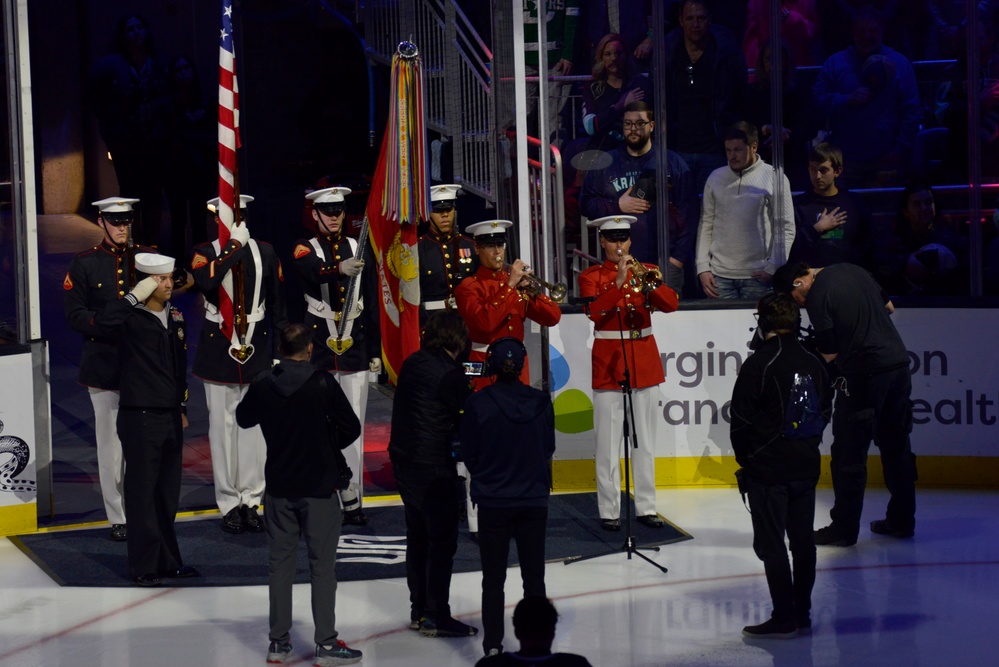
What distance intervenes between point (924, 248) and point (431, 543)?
555 cm

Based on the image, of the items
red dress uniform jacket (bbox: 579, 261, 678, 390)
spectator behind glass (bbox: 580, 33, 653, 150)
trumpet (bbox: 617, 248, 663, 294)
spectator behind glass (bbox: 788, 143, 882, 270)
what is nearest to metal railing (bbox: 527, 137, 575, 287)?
spectator behind glass (bbox: 580, 33, 653, 150)

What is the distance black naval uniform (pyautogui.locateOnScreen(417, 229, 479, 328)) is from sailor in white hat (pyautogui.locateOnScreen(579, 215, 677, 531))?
789mm

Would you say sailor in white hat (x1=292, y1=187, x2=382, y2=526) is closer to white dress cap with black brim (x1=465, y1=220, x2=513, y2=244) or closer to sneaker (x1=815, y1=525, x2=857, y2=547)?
white dress cap with black brim (x1=465, y1=220, x2=513, y2=244)

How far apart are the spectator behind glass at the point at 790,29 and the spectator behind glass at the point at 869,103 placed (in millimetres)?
211

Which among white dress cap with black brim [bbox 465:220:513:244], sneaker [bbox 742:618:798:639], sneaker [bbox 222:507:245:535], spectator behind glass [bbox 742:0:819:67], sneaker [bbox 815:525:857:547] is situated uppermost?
spectator behind glass [bbox 742:0:819:67]

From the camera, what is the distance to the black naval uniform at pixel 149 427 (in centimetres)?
805

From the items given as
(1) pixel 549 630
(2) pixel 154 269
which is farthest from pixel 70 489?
(1) pixel 549 630

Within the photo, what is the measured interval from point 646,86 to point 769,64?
37.8 inches

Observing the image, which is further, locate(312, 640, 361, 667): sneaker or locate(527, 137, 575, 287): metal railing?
locate(527, 137, 575, 287): metal railing

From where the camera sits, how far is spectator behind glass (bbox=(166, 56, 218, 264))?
53.6 ft

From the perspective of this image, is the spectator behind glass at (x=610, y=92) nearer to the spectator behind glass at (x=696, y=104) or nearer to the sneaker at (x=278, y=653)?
the spectator behind glass at (x=696, y=104)

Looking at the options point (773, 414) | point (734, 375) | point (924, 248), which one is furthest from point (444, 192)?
point (924, 248)

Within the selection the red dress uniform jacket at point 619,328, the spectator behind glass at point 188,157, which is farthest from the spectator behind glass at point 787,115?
the spectator behind glass at point 188,157

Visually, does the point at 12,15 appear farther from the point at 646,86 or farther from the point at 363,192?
the point at 363,192
